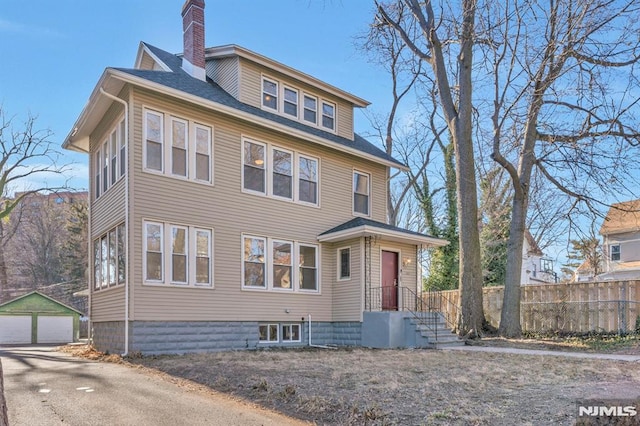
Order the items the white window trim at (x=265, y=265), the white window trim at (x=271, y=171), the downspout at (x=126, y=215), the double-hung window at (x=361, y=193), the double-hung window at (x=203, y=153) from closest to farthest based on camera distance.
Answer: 1. the downspout at (x=126, y=215)
2. the double-hung window at (x=203, y=153)
3. the white window trim at (x=265, y=265)
4. the white window trim at (x=271, y=171)
5. the double-hung window at (x=361, y=193)

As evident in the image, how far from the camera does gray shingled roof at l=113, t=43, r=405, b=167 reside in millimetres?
11164

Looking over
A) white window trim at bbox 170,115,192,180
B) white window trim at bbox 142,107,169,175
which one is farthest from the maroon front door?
white window trim at bbox 142,107,169,175

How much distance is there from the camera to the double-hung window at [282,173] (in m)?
13.3

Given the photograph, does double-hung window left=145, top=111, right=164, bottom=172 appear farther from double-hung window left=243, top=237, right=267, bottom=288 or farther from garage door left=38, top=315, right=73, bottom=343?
garage door left=38, top=315, right=73, bottom=343

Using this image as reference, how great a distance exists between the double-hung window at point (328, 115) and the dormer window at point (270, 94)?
1910 millimetres

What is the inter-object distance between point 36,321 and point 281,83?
50.5 feet

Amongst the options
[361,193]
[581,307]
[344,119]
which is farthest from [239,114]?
[581,307]

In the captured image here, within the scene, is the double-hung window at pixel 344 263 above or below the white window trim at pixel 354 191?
below

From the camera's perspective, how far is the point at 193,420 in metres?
4.82

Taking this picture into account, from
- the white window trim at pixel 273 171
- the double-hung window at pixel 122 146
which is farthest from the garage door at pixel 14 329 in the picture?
the white window trim at pixel 273 171

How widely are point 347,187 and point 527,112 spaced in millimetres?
6228

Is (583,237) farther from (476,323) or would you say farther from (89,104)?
(89,104)

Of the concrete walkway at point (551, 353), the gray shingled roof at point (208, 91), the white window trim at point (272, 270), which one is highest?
the gray shingled roof at point (208, 91)

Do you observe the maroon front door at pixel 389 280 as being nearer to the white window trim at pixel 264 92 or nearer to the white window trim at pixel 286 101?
the white window trim at pixel 286 101
